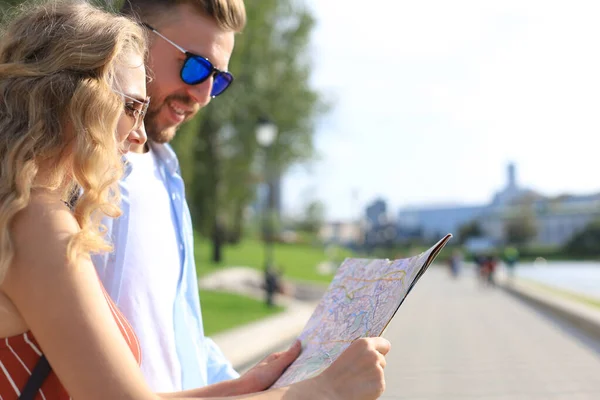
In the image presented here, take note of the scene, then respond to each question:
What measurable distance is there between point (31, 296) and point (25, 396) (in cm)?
20

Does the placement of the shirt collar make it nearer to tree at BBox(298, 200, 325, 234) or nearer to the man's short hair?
the man's short hair

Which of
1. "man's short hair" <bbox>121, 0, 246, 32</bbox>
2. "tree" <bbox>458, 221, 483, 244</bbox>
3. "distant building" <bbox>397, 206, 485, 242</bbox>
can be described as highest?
"man's short hair" <bbox>121, 0, 246, 32</bbox>

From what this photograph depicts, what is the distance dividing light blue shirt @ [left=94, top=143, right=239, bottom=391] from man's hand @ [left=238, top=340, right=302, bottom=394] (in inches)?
6.4

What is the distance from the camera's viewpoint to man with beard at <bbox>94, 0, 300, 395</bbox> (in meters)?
1.68

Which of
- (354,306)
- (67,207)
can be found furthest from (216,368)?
(67,207)

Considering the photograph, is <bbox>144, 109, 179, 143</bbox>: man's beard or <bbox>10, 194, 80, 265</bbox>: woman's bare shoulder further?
<bbox>144, 109, 179, 143</bbox>: man's beard

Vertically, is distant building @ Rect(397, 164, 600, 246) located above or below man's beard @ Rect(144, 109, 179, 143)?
below

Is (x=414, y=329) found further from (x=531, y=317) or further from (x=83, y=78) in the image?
(x=83, y=78)

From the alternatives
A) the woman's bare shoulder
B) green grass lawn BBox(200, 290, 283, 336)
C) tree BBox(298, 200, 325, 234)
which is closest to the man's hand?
the woman's bare shoulder

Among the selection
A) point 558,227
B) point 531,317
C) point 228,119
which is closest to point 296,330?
point 531,317

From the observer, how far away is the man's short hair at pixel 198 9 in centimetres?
201

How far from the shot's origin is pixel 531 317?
16.9 metres

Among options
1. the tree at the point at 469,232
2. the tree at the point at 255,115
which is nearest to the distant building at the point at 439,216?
the tree at the point at 469,232

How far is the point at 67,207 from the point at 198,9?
3.03 feet
